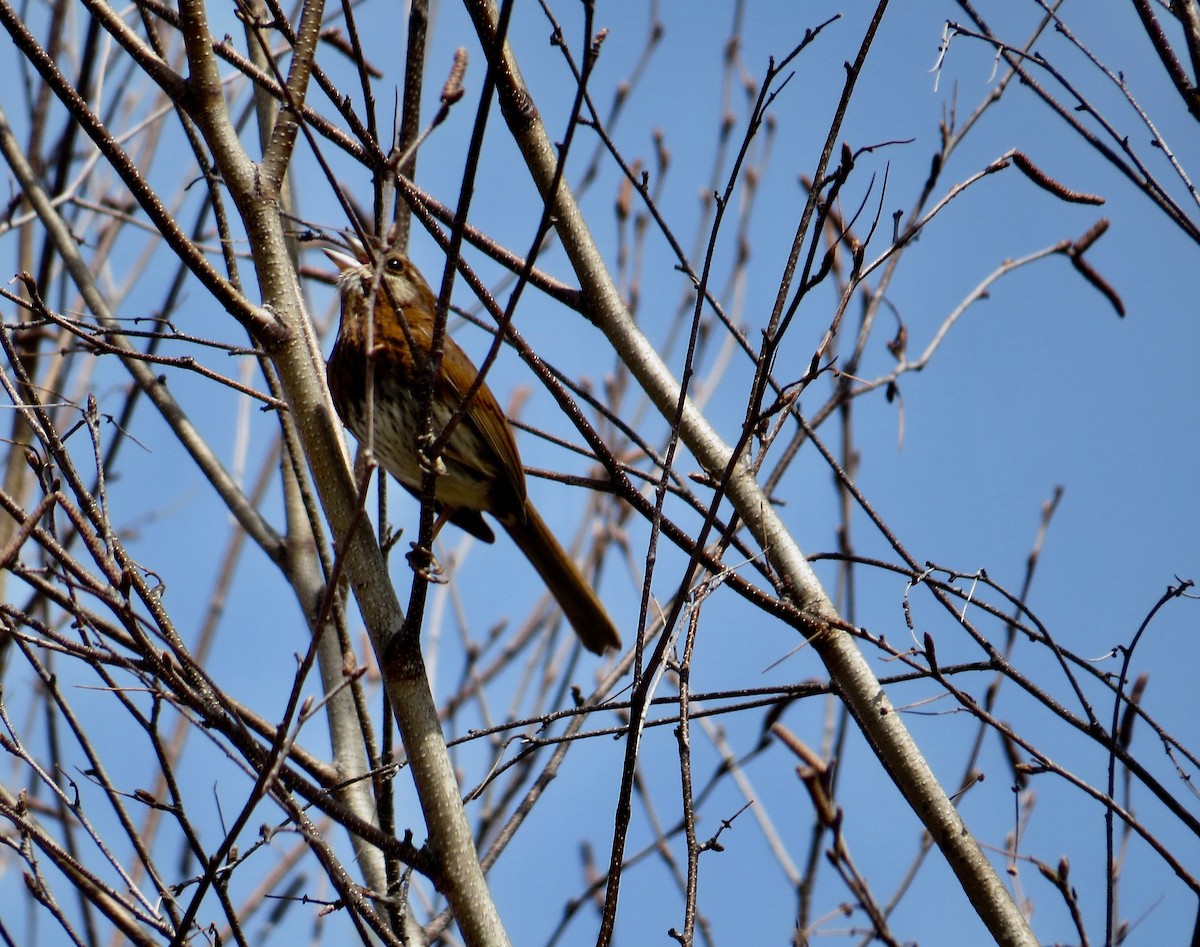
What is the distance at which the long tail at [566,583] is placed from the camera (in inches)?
179

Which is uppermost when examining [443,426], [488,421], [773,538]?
[488,421]

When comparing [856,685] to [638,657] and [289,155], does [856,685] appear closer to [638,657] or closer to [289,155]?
[638,657]

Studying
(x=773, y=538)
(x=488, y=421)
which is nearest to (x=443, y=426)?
(x=488, y=421)

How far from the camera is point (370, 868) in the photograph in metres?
3.04

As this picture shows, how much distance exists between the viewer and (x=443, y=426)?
371cm

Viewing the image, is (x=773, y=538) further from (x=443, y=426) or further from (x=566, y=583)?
(x=566, y=583)

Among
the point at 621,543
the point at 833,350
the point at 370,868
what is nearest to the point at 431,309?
the point at 621,543

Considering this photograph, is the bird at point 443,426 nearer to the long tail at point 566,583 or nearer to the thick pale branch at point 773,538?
the long tail at point 566,583

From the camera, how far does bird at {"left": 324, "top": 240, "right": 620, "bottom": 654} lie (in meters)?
3.74

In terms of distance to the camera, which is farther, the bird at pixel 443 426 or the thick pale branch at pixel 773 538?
the bird at pixel 443 426

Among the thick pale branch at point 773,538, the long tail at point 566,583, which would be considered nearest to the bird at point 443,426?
the long tail at point 566,583

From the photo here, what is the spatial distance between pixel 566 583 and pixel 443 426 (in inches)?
45.2

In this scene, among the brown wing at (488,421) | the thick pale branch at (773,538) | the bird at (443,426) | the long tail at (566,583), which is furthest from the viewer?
the long tail at (566,583)

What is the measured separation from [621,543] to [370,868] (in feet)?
6.49
